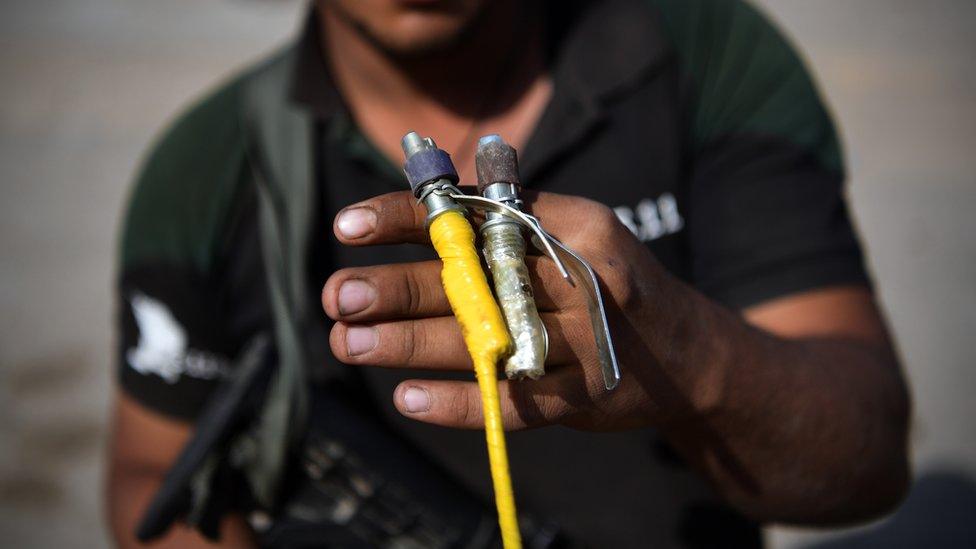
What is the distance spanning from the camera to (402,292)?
83cm

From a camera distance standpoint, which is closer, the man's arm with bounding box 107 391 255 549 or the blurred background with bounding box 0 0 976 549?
the man's arm with bounding box 107 391 255 549

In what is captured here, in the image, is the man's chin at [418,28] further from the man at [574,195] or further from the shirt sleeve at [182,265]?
the shirt sleeve at [182,265]

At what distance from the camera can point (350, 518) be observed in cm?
157

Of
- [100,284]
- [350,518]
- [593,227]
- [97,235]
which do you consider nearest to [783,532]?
[350,518]

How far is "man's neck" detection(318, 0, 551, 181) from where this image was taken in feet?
5.29

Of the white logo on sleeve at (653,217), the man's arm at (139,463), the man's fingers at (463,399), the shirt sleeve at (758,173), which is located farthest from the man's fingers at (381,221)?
the man's arm at (139,463)

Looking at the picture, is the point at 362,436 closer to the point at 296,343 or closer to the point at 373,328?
the point at 296,343

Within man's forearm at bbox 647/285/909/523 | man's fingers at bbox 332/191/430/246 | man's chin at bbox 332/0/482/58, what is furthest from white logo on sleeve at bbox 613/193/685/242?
man's fingers at bbox 332/191/430/246

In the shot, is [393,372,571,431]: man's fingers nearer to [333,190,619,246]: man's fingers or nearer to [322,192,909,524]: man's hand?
[322,192,909,524]: man's hand

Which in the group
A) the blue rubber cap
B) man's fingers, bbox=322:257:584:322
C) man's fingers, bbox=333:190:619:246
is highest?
the blue rubber cap

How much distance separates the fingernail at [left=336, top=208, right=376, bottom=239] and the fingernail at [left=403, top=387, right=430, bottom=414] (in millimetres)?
172

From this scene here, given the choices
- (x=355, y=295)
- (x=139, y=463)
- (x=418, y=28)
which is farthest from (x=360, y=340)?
(x=139, y=463)

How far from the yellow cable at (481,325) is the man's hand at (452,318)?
0.17 ft

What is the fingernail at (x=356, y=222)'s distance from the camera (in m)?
0.82
